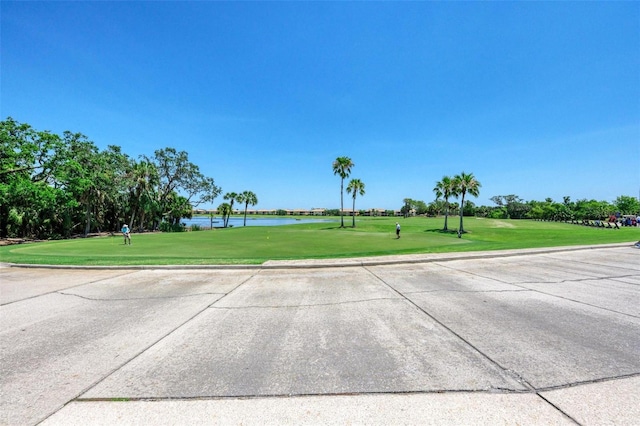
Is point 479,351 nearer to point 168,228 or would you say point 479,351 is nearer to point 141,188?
point 141,188

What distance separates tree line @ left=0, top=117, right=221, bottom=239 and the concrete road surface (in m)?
31.1

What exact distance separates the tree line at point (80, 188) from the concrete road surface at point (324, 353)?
31.1 metres

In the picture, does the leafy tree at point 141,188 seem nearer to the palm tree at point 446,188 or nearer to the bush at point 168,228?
the bush at point 168,228

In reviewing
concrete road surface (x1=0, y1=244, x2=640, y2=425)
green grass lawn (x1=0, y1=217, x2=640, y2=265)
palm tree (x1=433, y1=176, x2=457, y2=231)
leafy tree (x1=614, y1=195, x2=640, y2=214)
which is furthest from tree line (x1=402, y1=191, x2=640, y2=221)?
concrete road surface (x1=0, y1=244, x2=640, y2=425)

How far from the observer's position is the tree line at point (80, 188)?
92.9 feet

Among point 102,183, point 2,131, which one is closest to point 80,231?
point 102,183

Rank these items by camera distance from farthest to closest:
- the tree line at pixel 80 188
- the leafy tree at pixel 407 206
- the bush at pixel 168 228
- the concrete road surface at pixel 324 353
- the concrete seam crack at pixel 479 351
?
the leafy tree at pixel 407 206 → the bush at pixel 168 228 → the tree line at pixel 80 188 → the concrete seam crack at pixel 479 351 → the concrete road surface at pixel 324 353

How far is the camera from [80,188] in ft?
107

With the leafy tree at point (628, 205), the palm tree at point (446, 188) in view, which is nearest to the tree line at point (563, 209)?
the leafy tree at point (628, 205)

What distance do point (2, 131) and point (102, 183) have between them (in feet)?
41.5

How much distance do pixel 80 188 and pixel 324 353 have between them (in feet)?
135

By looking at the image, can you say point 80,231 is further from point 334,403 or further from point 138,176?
point 334,403

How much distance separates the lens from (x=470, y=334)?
14.7 feet

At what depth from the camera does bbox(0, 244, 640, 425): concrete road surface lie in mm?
2707
